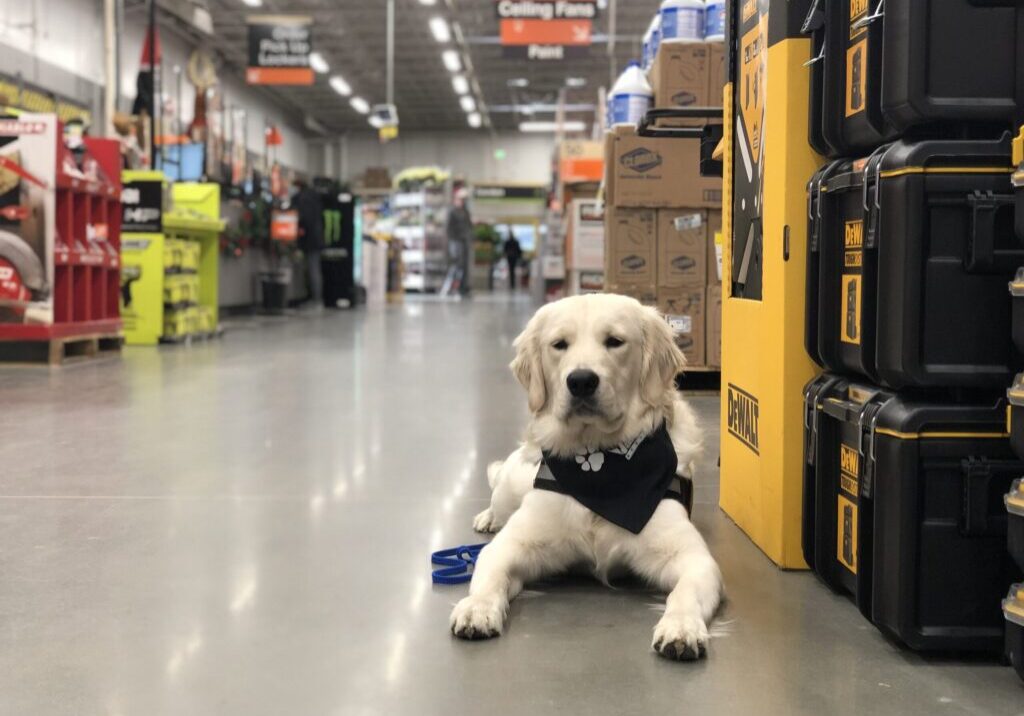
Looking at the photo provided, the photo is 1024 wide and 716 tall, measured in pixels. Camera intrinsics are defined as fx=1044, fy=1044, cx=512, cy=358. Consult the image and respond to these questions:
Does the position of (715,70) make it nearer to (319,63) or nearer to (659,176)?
(659,176)

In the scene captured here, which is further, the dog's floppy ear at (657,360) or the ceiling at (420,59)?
the ceiling at (420,59)

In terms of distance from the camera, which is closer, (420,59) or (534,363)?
(534,363)

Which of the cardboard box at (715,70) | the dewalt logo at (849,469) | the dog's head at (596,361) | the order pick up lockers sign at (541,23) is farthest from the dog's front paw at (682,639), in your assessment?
the order pick up lockers sign at (541,23)

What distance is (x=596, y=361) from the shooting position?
2.64m

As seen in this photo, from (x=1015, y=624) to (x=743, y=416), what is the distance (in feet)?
4.37

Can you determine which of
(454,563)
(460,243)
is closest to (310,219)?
(460,243)

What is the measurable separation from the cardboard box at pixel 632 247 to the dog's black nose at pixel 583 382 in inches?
177

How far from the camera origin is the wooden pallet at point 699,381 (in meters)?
7.16

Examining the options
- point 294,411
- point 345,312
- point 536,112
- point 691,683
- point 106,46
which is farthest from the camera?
point 536,112

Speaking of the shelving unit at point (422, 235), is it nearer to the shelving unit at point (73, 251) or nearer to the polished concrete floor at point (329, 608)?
the shelving unit at point (73, 251)

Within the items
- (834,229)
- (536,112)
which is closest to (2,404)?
(834,229)

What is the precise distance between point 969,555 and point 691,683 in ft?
2.03

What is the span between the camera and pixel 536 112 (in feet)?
120

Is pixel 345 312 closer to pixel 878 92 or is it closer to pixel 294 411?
pixel 294 411
